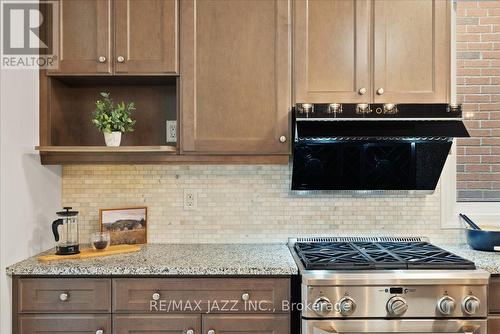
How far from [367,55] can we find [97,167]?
64.8 inches

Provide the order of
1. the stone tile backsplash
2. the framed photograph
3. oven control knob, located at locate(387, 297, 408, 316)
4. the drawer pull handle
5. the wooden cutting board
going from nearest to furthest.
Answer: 1. oven control knob, located at locate(387, 297, 408, 316)
2. the drawer pull handle
3. the wooden cutting board
4. the framed photograph
5. the stone tile backsplash

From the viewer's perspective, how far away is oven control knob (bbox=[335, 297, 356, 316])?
165 centimetres

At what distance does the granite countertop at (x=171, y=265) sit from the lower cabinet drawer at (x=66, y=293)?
0.13 ft

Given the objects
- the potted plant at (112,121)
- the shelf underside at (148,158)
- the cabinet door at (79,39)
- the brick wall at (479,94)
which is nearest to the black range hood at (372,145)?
the shelf underside at (148,158)

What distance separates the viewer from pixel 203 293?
176cm

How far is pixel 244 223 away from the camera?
2.33m

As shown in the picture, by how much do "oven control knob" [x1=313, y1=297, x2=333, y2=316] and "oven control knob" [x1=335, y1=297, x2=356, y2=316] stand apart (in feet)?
0.11

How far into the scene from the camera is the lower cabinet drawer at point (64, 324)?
176 cm

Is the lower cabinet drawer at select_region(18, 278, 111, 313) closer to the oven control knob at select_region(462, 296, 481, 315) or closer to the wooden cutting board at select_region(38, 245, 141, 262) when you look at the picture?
the wooden cutting board at select_region(38, 245, 141, 262)

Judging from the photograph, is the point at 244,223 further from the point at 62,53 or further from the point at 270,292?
the point at 62,53

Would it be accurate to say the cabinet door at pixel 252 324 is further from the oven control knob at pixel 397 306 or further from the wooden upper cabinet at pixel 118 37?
the wooden upper cabinet at pixel 118 37

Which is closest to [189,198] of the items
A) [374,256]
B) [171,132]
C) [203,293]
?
[171,132]

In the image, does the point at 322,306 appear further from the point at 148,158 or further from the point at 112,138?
the point at 112,138

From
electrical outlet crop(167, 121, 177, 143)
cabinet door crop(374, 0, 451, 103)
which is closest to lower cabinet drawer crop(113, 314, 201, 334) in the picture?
electrical outlet crop(167, 121, 177, 143)
